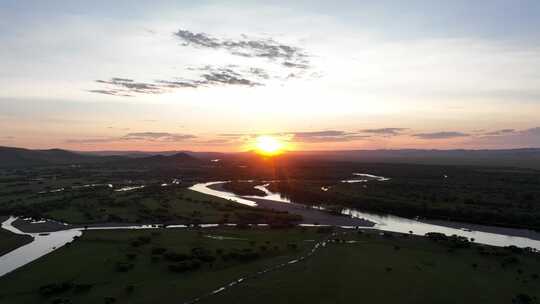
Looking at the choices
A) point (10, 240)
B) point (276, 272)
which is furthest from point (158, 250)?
point (10, 240)

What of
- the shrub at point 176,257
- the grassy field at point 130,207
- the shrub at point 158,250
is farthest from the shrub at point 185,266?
the grassy field at point 130,207

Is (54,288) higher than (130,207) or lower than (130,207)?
lower

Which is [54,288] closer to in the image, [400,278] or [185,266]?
[185,266]

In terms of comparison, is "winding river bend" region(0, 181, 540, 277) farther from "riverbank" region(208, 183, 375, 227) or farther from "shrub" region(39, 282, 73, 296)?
"shrub" region(39, 282, 73, 296)

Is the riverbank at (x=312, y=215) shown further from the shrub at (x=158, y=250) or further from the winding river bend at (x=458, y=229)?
the shrub at (x=158, y=250)

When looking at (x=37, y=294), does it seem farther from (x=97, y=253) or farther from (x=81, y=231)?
(x=81, y=231)

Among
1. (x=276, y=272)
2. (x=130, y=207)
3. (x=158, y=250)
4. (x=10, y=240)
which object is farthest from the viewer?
(x=130, y=207)
